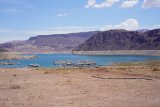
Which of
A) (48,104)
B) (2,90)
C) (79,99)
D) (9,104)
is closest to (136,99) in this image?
(79,99)

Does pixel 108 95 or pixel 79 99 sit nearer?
pixel 79 99

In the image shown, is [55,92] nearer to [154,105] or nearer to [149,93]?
[149,93]

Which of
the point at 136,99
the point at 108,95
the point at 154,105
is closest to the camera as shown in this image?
the point at 154,105

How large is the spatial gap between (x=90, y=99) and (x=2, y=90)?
8303 mm

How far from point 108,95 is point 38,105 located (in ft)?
17.5

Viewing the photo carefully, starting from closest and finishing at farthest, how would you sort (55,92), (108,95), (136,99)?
(136,99) < (108,95) < (55,92)

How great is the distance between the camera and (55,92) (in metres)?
25.1

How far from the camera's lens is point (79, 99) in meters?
21.5

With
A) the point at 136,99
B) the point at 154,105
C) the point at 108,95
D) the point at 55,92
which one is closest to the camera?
the point at 154,105

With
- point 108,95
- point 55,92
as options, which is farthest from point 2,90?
point 108,95

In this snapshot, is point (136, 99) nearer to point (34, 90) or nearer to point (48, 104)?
point (48, 104)

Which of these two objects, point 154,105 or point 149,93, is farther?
point 149,93

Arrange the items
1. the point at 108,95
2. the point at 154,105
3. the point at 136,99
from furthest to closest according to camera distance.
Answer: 1. the point at 108,95
2. the point at 136,99
3. the point at 154,105

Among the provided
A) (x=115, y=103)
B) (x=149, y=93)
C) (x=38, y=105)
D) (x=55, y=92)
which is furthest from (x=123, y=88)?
(x=38, y=105)
